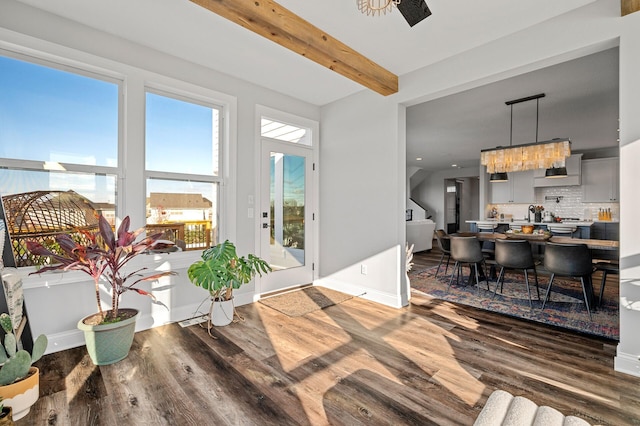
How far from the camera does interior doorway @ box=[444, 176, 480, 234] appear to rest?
11383 mm

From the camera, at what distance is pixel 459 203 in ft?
39.5

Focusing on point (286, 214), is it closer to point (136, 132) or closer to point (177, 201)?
point (177, 201)

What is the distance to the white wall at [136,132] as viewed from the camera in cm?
241

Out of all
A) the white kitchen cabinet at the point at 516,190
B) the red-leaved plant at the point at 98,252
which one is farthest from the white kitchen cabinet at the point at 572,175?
the red-leaved plant at the point at 98,252

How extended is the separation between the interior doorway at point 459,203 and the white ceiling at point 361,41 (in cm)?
664

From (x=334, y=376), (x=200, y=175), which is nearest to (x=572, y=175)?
(x=334, y=376)

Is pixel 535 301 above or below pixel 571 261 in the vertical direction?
below

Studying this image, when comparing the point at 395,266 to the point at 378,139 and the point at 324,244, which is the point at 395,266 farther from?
the point at 378,139

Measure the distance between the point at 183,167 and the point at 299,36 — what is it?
181cm

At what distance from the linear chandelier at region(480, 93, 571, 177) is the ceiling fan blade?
2.78m

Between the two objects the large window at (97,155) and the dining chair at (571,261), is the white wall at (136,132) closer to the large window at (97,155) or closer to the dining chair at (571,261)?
the large window at (97,155)

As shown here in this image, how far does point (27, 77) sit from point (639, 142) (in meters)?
4.63

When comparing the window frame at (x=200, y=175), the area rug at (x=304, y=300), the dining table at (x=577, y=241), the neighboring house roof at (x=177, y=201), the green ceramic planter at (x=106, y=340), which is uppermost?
the window frame at (x=200, y=175)

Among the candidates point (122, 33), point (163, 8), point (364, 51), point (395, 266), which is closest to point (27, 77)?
point (122, 33)
